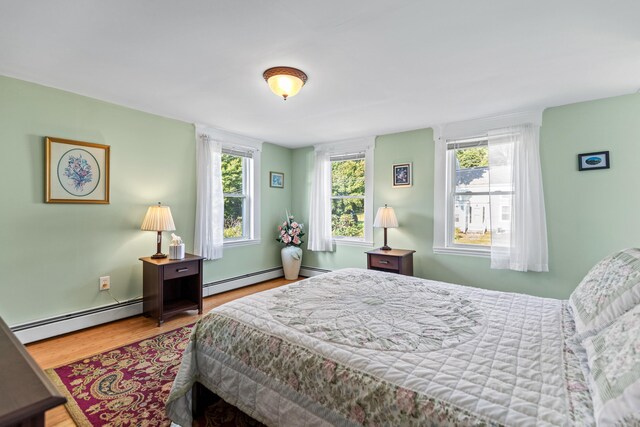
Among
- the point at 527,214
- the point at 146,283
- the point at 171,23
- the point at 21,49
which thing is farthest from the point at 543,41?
the point at 146,283

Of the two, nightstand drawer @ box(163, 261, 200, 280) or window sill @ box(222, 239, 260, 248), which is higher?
window sill @ box(222, 239, 260, 248)

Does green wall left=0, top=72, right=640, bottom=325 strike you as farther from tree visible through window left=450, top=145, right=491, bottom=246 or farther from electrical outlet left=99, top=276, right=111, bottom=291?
tree visible through window left=450, top=145, right=491, bottom=246

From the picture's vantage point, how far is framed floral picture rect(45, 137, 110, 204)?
2816 mm

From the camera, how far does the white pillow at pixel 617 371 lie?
819 mm

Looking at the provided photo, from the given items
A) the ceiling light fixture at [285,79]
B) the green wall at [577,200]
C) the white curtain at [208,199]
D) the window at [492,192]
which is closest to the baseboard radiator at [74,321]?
the white curtain at [208,199]

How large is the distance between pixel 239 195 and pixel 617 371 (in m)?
4.35

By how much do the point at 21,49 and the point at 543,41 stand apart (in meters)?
3.57

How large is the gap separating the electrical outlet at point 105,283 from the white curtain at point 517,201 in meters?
4.21

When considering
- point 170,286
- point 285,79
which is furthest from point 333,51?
point 170,286

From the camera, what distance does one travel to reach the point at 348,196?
487cm

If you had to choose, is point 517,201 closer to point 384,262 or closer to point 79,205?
point 384,262

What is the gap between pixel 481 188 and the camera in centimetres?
374

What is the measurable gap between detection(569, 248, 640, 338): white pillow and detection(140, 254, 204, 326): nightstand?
130 inches

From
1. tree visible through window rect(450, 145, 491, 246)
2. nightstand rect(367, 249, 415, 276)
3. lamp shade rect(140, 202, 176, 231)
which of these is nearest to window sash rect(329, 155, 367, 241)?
nightstand rect(367, 249, 415, 276)
